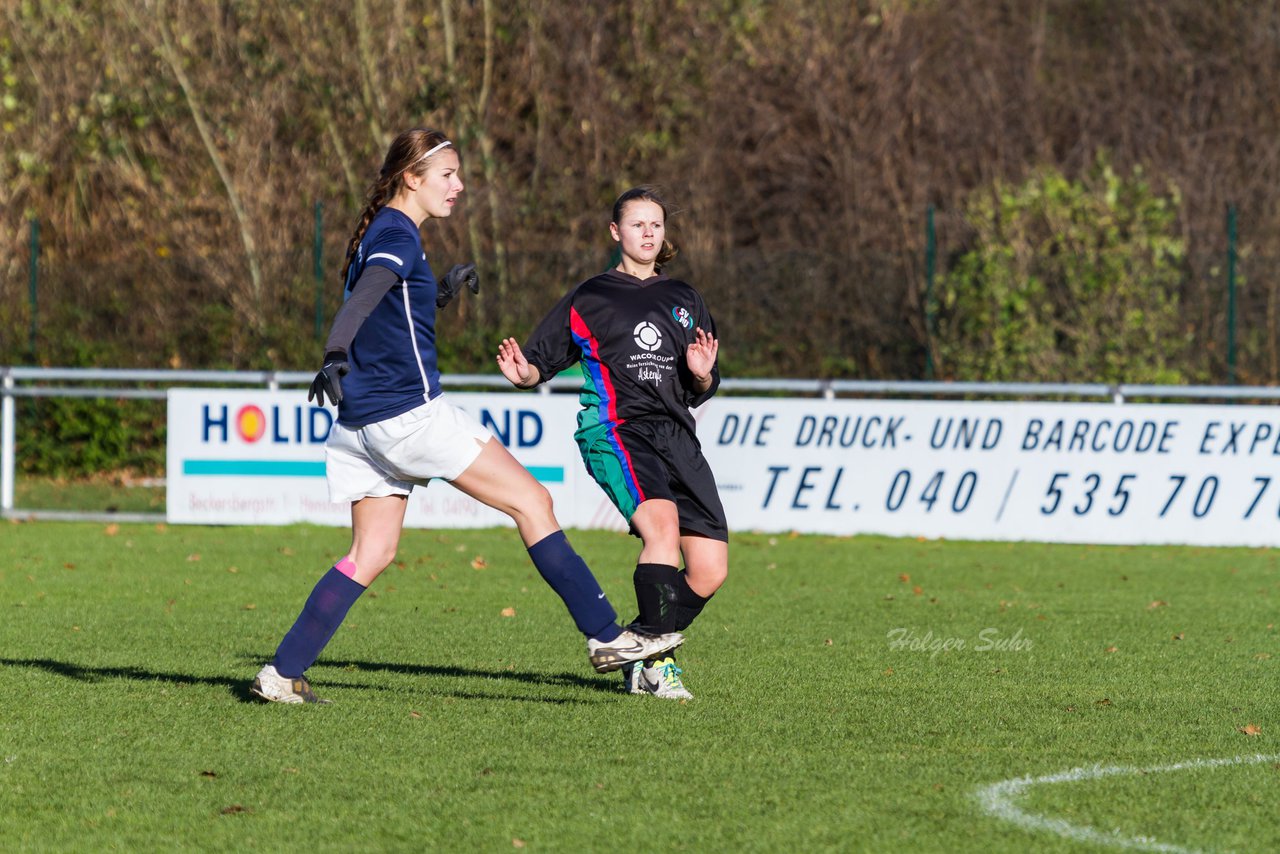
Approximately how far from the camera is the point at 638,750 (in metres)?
5.48

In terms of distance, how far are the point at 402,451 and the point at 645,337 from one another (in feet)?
3.50

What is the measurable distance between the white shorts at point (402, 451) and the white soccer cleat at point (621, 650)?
76 cm

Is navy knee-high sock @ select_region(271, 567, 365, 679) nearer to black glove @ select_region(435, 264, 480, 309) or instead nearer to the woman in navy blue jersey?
the woman in navy blue jersey

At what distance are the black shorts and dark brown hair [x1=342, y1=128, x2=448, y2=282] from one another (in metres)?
1.13

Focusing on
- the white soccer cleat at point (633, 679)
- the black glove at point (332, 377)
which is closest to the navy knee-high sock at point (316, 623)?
the black glove at point (332, 377)

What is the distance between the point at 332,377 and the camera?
562 centimetres

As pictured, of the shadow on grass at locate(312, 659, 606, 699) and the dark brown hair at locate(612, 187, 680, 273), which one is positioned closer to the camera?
the dark brown hair at locate(612, 187, 680, 273)

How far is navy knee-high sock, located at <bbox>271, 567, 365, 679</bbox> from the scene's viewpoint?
6.18 meters

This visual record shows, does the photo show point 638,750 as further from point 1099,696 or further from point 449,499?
point 449,499

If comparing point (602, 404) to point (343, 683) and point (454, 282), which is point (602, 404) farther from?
point (343, 683)

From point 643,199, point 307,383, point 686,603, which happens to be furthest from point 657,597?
point 307,383

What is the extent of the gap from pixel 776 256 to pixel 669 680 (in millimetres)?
11780

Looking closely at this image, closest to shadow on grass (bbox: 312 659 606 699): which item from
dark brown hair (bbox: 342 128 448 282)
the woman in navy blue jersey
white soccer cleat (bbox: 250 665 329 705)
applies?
the woman in navy blue jersey

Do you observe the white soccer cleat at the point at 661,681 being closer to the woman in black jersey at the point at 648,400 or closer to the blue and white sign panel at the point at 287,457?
the woman in black jersey at the point at 648,400
